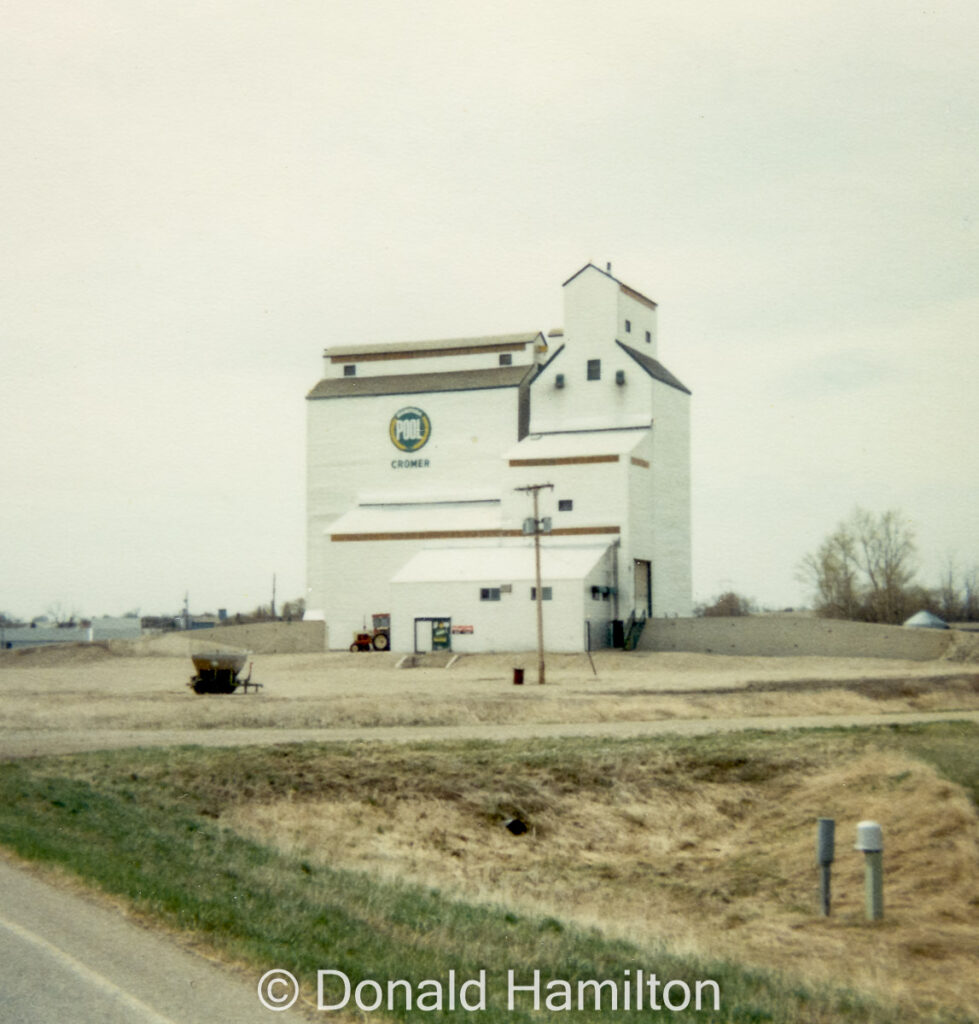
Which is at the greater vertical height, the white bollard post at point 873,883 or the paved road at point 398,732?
the paved road at point 398,732

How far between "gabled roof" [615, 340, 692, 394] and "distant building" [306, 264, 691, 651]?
193 millimetres

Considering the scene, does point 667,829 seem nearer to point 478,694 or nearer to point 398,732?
point 398,732

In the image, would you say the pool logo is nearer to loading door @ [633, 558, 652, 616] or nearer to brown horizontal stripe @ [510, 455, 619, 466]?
brown horizontal stripe @ [510, 455, 619, 466]

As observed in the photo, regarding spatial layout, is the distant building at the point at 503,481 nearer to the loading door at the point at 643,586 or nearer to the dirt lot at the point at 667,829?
the loading door at the point at 643,586

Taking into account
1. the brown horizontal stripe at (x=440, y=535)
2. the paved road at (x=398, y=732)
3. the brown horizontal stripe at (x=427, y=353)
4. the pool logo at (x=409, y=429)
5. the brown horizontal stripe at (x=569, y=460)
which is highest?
the brown horizontal stripe at (x=427, y=353)

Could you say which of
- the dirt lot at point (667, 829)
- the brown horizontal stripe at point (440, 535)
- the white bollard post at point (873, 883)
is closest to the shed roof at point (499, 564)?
the brown horizontal stripe at point (440, 535)

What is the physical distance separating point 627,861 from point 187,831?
7.12m

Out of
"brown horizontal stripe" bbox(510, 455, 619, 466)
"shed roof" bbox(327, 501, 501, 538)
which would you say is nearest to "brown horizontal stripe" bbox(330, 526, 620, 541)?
"shed roof" bbox(327, 501, 501, 538)

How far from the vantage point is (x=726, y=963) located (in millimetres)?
11617

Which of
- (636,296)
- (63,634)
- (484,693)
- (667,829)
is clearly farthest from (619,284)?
(63,634)

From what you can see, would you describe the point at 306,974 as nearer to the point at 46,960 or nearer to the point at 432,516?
the point at 46,960

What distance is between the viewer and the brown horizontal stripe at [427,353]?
8219 cm

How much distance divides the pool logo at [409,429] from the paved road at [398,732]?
4824 cm

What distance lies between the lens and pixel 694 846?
801 inches
